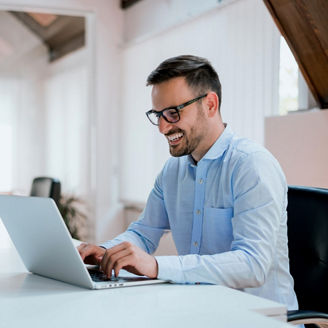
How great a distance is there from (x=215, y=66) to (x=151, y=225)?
2627mm

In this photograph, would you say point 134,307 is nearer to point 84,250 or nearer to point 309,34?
point 84,250

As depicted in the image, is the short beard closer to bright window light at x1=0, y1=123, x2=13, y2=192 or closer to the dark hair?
the dark hair

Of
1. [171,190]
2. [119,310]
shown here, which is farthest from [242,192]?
[119,310]

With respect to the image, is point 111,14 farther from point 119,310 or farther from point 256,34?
point 119,310

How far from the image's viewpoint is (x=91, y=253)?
181 cm

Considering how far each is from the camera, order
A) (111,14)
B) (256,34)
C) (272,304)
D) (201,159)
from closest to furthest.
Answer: (272,304) < (201,159) < (256,34) < (111,14)

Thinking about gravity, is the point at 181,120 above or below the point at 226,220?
above

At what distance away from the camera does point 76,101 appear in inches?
265

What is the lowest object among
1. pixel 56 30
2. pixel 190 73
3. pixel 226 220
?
pixel 226 220

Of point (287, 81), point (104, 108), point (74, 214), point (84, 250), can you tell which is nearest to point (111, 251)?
point (84, 250)

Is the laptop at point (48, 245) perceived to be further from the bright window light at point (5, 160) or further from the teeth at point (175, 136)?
the bright window light at point (5, 160)

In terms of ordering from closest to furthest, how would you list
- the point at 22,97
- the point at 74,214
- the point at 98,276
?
the point at 98,276 < the point at 74,214 < the point at 22,97

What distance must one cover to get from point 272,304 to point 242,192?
52cm

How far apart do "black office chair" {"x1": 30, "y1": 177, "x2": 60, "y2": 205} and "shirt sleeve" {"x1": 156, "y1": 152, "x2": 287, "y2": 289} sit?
2.38 meters
